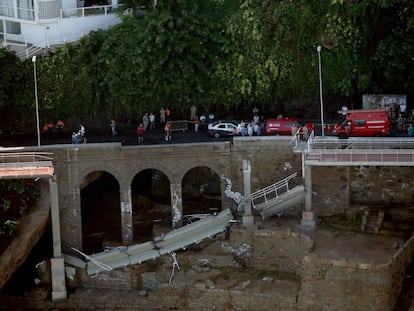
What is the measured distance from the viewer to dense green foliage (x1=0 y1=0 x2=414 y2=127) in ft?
151

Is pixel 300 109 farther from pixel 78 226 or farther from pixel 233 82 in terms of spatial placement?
pixel 78 226

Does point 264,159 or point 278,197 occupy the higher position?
point 264,159

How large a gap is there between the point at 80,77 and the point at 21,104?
3939 millimetres

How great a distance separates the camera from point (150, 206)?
155 feet

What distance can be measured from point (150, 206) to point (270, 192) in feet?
26.4

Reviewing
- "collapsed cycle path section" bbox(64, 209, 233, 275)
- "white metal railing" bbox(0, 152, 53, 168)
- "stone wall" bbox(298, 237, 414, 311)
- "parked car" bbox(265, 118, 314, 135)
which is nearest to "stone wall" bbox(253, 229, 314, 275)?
"stone wall" bbox(298, 237, 414, 311)

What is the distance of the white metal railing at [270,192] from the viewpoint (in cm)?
4260

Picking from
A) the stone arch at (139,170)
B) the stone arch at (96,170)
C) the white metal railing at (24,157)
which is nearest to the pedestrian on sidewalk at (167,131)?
the stone arch at (139,170)

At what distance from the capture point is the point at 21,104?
48.0 metres

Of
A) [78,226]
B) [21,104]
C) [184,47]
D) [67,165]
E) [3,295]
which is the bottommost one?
[3,295]

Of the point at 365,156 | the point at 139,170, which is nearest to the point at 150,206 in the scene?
the point at 139,170

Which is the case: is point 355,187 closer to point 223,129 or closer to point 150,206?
point 223,129

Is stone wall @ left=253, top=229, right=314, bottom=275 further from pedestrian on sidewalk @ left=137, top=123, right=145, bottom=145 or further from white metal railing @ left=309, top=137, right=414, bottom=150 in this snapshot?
pedestrian on sidewalk @ left=137, top=123, right=145, bottom=145

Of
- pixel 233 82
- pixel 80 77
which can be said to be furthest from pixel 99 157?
pixel 233 82
